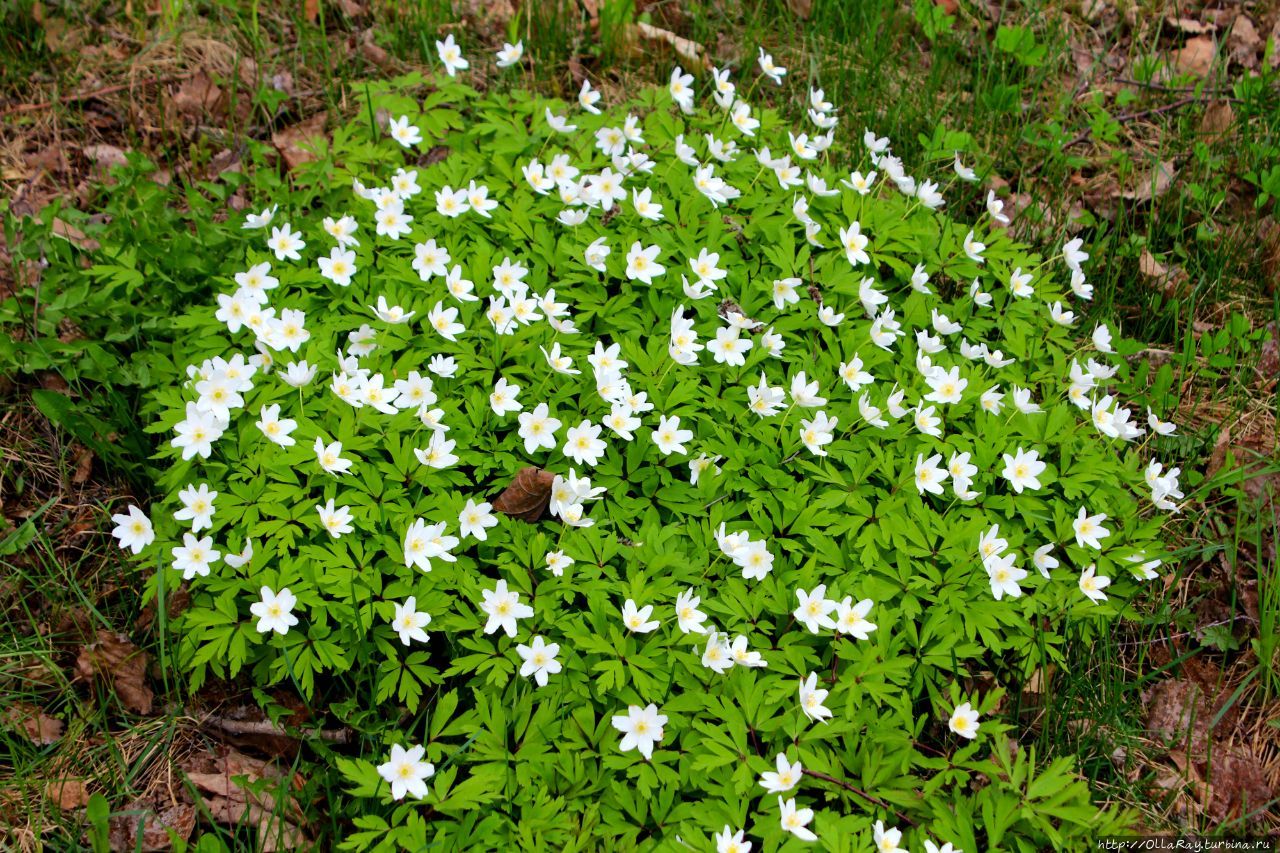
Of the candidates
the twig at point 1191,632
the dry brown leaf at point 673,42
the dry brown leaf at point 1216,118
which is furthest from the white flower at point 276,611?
the dry brown leaf at point 1216,118

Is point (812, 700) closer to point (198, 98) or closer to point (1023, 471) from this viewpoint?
point (1023, 471)

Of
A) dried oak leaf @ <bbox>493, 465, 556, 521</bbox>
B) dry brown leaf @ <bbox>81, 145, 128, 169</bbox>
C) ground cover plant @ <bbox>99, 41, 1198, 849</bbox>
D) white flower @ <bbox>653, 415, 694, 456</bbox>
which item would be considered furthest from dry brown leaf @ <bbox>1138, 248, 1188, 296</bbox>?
dry brown leaf @ <bbox>81, 145, 128, 169</bbox>

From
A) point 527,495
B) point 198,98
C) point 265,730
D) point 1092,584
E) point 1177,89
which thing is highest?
point 1177,89

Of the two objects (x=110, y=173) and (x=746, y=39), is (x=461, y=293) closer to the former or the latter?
(x=110, y=173)

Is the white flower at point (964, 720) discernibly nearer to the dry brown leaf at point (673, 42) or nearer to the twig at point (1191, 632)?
the twig at point (1191, 632)

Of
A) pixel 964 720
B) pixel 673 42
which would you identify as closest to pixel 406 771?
pixel 964 720

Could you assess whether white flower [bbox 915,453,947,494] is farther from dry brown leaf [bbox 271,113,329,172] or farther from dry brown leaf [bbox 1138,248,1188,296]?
dry brown leaf [bbox 271,113,329,172]
